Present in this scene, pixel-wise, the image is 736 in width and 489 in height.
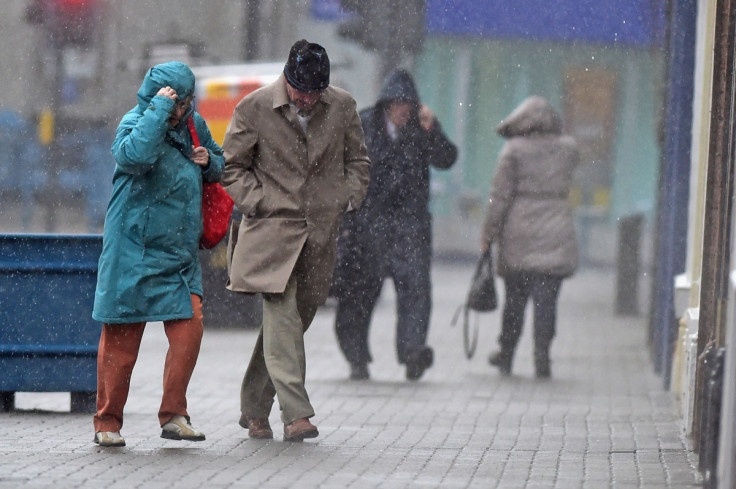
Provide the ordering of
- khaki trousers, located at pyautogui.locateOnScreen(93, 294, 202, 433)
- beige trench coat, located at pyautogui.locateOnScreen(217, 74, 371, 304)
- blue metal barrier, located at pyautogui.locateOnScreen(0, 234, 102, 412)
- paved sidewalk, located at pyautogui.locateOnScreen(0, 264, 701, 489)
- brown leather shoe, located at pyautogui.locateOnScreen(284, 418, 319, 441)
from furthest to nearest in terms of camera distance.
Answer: blue metal barrier, located at pyautogui.locateOnScreen(0, 234, 102, 412) → beige trench coat, located at pyautogui.locateOnScreen(217, 74, 371, 304) → brown leather shoe, located at pyautogui.locateOnScreen(284, 418, 319, 441) → khaki trousers, located at pyautogui.locateOnScreen(93, 294, 202, 433) → paved sidewalk, located at pyautogui.locateOnScreen(0, 264, 701, 489)

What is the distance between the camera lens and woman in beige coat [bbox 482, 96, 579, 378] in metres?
11.4

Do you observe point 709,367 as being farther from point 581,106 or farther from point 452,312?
point 581,106

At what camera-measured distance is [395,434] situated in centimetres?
820

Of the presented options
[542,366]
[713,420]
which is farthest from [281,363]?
[542,366]

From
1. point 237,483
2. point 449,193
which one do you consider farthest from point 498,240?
point 449,193

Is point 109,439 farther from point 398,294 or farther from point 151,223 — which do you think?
point 398,294

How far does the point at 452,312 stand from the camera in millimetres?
18016

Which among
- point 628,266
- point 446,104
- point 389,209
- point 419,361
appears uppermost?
point 389,209

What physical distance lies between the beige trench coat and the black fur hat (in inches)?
6.1

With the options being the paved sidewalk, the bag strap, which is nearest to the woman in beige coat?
the paved sidewalk

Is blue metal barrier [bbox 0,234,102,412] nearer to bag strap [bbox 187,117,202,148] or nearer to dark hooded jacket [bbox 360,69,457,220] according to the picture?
bag strap [bbox 187,117,202,148]

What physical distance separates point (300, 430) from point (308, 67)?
1.60m

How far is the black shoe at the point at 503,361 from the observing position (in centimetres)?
1159

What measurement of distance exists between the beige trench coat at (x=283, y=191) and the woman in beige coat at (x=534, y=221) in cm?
361
